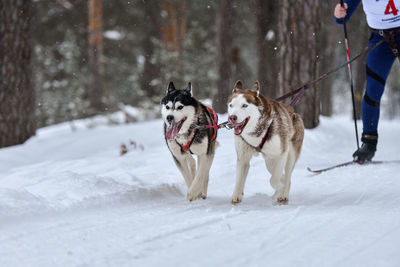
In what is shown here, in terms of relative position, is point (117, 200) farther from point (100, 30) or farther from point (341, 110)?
point (341, 110)

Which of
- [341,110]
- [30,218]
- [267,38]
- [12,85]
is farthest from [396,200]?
[341,110]

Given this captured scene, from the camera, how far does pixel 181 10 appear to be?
52.6 ft

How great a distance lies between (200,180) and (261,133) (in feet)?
2.61

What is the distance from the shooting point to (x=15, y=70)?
7.13 meters

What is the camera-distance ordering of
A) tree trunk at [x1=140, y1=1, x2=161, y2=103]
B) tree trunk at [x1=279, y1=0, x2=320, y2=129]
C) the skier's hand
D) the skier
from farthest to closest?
1. tree trunk at [x1=140, y1=1, x2=161, y2=103]
2. tree trunk at [x1=279, y1=0, x2=320, y2=129]
3. the skier's hand
4. the skier

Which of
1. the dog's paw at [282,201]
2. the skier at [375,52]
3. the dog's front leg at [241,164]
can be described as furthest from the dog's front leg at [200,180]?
the skier at [375,52]

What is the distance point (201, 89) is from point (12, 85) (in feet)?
27.5

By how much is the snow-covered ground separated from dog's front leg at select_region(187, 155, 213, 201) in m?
0.10

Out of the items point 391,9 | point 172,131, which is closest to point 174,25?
point 391,9

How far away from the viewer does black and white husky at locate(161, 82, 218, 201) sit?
367 cm

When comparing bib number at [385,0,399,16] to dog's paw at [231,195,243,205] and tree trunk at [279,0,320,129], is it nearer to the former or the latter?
dog's paw at [231,195,243,205]

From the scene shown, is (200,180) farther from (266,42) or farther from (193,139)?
(266,42)

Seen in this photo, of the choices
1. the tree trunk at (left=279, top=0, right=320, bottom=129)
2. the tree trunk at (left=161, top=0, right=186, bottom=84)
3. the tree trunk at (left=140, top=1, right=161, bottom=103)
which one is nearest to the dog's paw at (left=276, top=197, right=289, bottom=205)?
the tree trunk at (left=279, top=0, right=320, bottom=129)

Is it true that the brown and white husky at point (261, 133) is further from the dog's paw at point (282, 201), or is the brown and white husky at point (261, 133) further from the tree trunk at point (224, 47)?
the tree trunk at point (224, 47)
